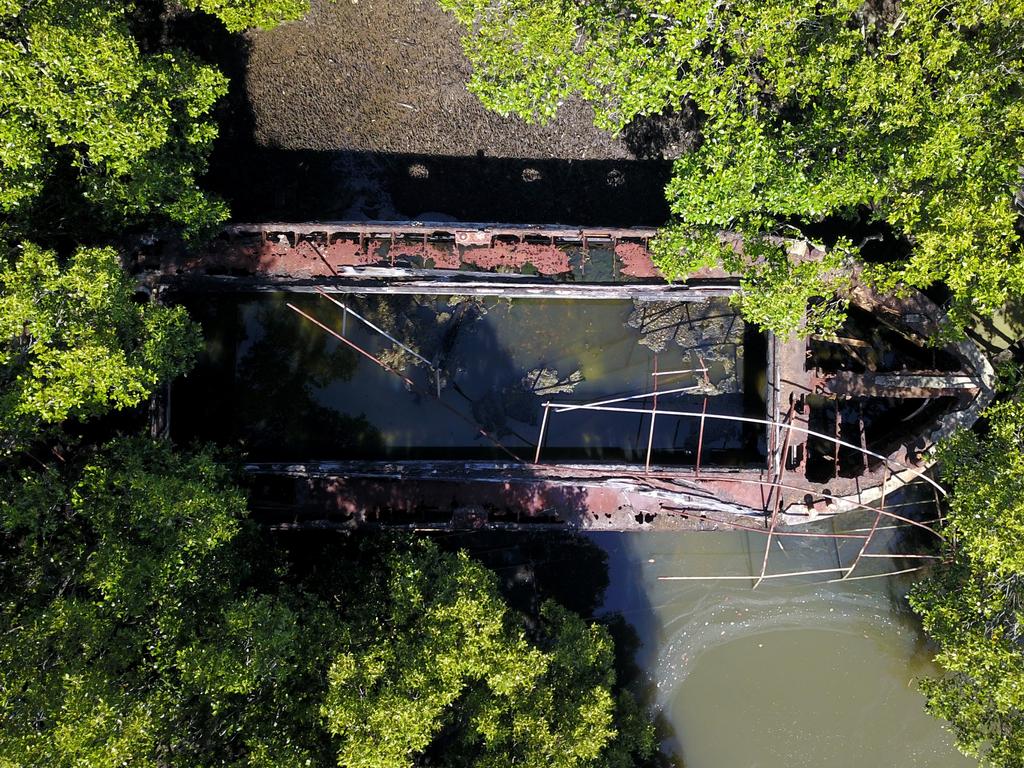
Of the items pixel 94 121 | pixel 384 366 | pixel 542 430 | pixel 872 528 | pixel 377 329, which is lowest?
pixel 872 528

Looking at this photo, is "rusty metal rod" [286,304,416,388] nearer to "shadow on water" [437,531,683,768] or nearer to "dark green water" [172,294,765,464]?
"dark green water" [172,294,765,464]

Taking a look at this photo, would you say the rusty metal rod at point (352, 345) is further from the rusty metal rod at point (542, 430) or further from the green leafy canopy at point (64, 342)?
the green leafy canopy at point (64, 342)

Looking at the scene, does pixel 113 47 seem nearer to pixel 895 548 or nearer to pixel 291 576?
pixel 291 576

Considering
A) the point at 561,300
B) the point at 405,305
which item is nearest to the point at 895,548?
the point at 561,300

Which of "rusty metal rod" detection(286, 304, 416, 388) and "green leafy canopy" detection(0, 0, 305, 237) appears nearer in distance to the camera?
"green leafy canopy" detection(0, 0, 305, 237)

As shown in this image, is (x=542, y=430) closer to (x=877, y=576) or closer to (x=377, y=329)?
(x=377, y=329)

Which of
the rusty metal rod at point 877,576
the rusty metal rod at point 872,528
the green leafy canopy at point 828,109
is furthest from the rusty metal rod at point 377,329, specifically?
the rusty metal rod at point 877,576

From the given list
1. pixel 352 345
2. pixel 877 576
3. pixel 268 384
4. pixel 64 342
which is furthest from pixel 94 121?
pixel 877 576

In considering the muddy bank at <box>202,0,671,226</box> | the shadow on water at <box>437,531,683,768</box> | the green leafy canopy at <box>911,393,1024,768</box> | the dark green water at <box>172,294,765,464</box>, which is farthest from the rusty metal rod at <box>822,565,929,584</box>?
the muddy bank at <box>202,0,671,226</box>
